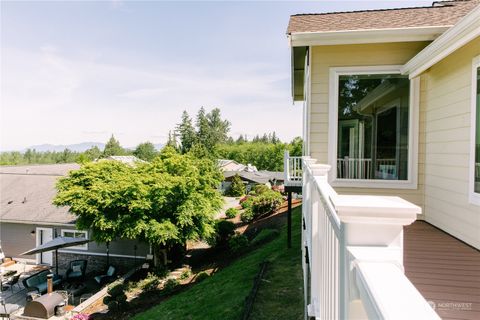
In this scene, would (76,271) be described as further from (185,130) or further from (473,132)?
(185,130)

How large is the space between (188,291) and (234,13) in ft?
34.2

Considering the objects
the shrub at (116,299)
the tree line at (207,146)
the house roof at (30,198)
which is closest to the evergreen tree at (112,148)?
the tree line at (207,146)

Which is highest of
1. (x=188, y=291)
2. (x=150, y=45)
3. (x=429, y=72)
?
(x=150, y=45)

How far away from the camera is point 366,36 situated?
5246 mm

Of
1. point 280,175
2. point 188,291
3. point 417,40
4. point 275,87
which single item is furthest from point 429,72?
point 275,87

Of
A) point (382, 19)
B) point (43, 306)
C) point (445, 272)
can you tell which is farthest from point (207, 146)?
point (445, 272)

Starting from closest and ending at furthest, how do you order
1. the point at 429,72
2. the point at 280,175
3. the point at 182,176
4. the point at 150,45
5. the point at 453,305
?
the point at 453,305 → the point at 429,72 → the point at 182,176 → the point at 150,45 → the point at 280,175

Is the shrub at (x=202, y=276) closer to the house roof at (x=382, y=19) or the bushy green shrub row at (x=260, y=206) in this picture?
the bushy green shrub row at (x=260, y=206)

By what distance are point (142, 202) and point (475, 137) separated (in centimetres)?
1050

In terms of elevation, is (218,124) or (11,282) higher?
(218,124)

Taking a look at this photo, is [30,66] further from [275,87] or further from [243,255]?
[275,87]

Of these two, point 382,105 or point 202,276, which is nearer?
point 382,105

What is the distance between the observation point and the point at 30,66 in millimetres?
18062

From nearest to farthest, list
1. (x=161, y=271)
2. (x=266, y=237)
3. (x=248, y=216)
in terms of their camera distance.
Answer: (x=161, y=271)
(x=266, y=237)
(x=248, y=216)
